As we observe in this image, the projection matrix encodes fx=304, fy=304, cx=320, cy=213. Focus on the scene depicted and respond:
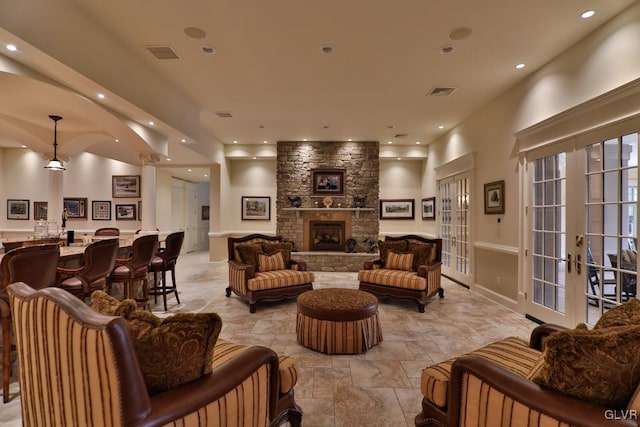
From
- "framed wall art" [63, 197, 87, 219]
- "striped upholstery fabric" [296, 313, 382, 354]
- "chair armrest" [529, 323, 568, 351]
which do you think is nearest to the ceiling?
"chair armrest" [529, 323, 568, 351]

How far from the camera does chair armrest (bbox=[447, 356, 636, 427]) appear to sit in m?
1.14

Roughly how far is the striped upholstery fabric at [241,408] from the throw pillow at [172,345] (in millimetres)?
151

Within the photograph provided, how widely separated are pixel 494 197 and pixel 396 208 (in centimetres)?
376

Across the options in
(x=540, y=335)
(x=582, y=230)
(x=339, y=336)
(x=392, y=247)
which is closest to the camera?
(x=540, y=335)

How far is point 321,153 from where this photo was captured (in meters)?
7.78

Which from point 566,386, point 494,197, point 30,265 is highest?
point 494,197

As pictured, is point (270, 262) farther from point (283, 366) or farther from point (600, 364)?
point (600, 364)

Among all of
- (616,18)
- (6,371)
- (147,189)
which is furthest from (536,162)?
(147,189)

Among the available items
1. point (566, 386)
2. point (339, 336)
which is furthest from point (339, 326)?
point (566, 386)

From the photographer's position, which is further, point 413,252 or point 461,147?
point 461,147

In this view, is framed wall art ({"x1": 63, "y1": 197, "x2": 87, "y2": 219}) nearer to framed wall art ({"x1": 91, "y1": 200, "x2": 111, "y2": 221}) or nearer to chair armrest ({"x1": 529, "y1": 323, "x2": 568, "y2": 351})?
framed wall art ({"x1": 91, "y1": 200, "x2": 111, "y2": 221})

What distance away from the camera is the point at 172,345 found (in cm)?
125

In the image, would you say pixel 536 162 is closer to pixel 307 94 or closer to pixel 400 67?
pixel 400 67

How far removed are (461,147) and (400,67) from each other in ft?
9.63
